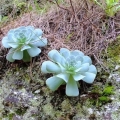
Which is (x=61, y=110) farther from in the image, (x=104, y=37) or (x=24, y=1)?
(x=24, y=1)

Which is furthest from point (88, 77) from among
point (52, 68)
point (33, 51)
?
point (33, 51)

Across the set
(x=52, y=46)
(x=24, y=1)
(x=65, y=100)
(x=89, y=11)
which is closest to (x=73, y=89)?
(x=65, y=100)

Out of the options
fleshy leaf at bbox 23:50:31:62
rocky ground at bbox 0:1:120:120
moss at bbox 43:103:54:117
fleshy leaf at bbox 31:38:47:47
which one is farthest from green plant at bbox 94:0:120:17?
moss at bbox 43:103:54:117

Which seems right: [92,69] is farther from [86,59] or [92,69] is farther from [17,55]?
[17,55]

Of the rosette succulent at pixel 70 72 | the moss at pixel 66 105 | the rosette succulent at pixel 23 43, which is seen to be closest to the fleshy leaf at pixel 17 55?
the rosette succulent at pixel 23 43

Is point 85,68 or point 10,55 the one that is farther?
point 10,55

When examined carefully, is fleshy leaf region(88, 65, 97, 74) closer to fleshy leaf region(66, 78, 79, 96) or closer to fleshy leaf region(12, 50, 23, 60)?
fleshy leaf region(66, 78, 79, 96)

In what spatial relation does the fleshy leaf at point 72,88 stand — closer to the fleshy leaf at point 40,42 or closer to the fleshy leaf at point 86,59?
the fleshy leaf at point 86,59
